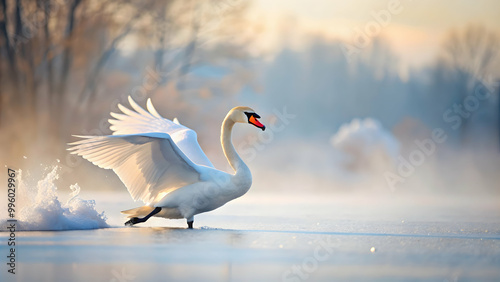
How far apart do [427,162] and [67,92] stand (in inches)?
237

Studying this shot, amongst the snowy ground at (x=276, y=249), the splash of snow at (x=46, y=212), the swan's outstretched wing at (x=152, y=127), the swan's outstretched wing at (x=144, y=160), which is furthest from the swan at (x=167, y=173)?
the swan's outstretched wing at (x=152, y=127)

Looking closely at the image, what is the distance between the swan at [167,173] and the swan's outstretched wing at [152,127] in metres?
0.60

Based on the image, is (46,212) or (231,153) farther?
(231,153)

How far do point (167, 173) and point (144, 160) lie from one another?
221 mm

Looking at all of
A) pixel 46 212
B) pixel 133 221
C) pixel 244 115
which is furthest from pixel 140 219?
pixel 244 115

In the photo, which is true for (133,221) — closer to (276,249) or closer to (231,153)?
(231,153)

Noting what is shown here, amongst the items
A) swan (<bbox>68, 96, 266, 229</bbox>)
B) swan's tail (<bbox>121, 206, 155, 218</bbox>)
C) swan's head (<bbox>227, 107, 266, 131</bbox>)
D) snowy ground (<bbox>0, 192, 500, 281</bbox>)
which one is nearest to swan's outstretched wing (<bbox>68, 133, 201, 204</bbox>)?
swan (<bbox>68, 96, 266, 229</bbox>)

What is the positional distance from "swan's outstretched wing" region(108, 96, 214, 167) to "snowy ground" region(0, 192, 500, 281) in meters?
0.65

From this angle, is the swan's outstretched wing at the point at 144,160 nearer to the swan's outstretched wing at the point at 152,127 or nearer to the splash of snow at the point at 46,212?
the splash of snow at the point at 46,212

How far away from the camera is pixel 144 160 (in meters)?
5.71

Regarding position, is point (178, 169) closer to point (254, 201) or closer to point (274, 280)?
point (274, 280)

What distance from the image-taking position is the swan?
5.44 meters

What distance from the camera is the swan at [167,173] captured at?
544 cm

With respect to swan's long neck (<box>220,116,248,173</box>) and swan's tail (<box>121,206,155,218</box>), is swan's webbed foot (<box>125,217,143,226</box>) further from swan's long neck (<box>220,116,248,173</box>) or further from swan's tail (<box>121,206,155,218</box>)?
swan's long neck (<box>220,116,248,173</box>)
